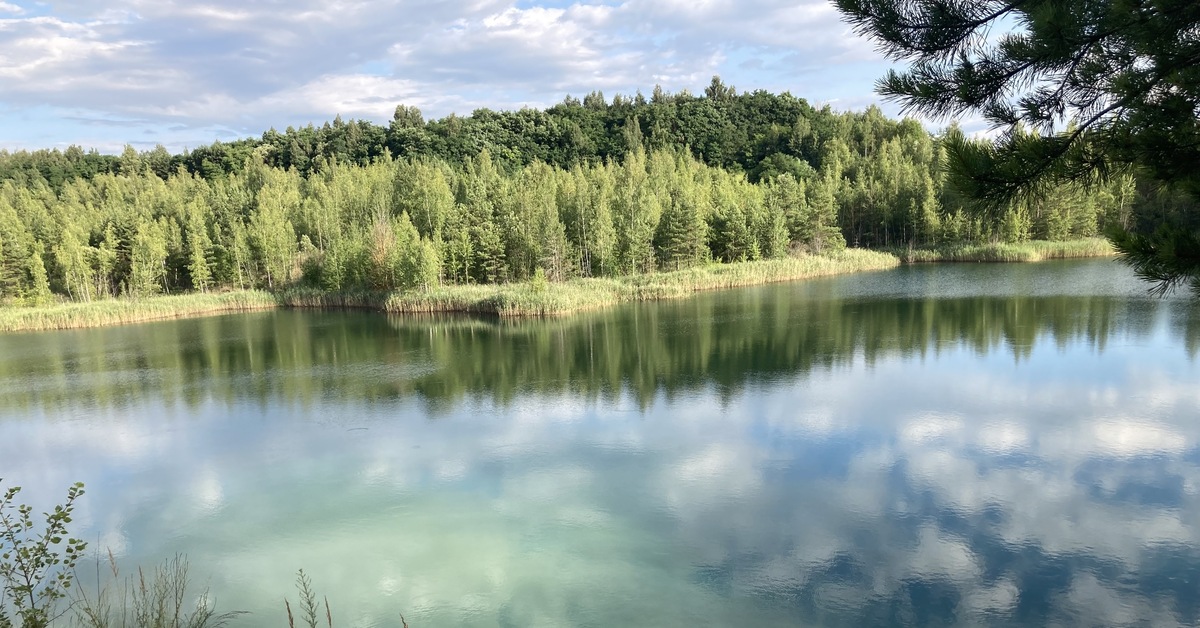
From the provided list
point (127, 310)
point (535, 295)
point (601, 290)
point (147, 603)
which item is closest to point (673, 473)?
point (147, 603)

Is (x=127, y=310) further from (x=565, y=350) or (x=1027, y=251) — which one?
(x=1027, y=251)

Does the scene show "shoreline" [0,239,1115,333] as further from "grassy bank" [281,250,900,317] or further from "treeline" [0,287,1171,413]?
"treeline" [0,287,1171,413]

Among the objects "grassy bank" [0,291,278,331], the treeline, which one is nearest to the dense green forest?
"grassy bank" [0,291,278,331]

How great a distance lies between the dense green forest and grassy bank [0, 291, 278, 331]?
296 centimetres

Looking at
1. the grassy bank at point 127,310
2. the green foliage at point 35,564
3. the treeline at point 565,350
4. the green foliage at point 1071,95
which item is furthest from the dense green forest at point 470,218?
the green foliage at point 1071,95

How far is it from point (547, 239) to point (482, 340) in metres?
10.3

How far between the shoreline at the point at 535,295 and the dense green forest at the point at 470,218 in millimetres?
1257

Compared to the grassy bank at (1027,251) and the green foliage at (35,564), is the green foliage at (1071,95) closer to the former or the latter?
the green foliage at (35,564)

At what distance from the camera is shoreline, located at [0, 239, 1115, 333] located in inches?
970

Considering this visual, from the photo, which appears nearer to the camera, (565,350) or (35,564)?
(35,564)

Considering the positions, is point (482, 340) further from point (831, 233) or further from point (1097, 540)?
point (831, 233)

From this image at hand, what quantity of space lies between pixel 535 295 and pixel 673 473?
15.6 metres

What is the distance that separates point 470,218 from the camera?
30.1 metres

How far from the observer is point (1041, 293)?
850 inches
